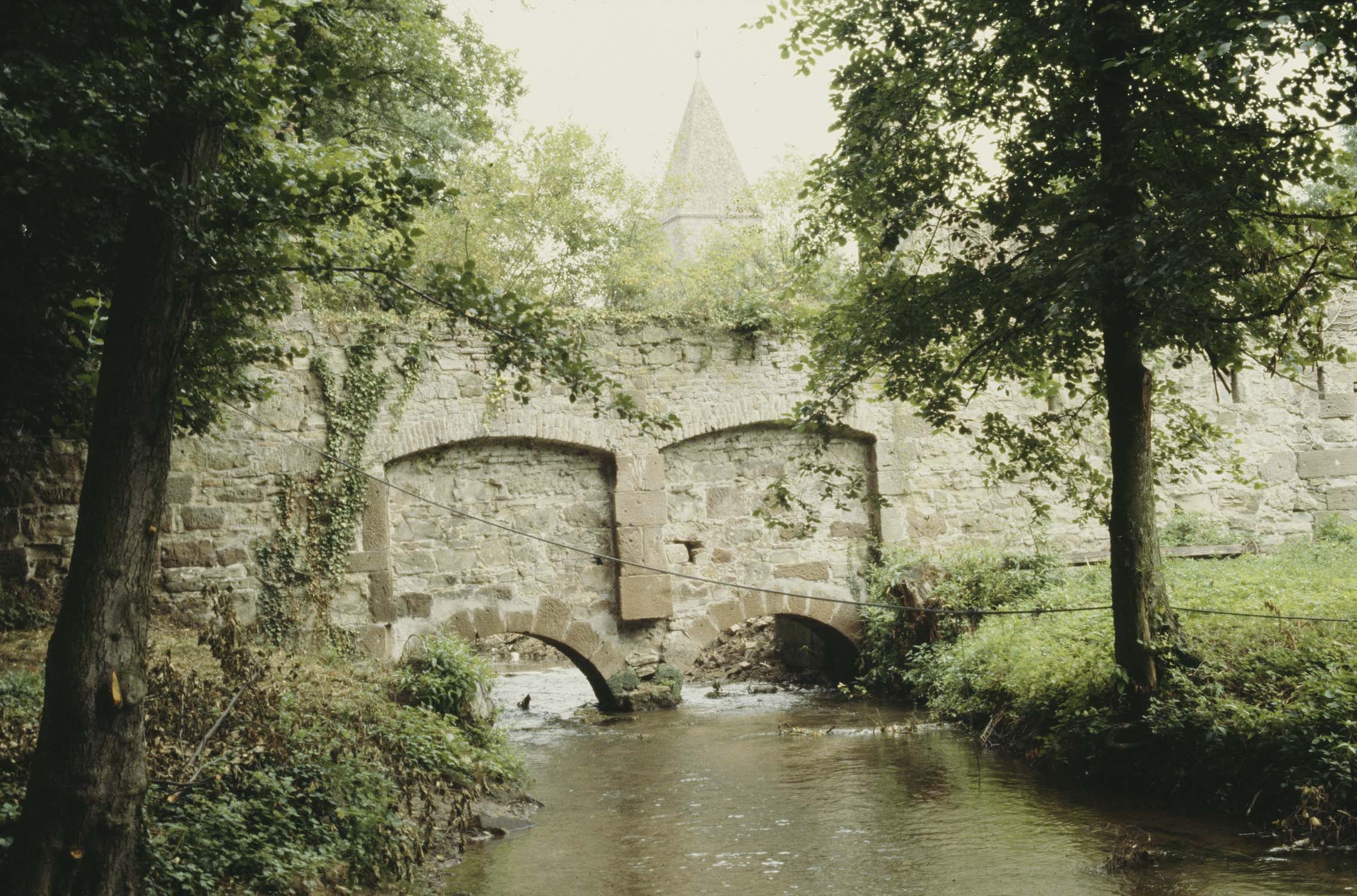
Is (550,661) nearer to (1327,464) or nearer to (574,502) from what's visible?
(574,502)

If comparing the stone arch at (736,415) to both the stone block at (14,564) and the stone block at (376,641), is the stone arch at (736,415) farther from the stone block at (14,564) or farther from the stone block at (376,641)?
the stone block at (14,564)

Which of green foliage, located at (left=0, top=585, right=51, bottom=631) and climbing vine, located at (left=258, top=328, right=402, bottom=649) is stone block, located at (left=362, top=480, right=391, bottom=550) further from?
green foliage, located at (left=0, top=585, right=51, bottom=631)

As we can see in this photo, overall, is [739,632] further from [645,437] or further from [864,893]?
[864,893]

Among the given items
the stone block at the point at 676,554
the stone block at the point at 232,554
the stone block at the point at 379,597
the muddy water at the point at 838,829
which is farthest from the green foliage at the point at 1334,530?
the stone block at the point at 232,554

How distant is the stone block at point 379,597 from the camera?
9281 mm

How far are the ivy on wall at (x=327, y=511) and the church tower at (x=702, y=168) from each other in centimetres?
3236

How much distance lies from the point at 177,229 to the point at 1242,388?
1140cm

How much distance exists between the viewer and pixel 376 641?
927cm

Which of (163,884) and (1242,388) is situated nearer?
(163,884)

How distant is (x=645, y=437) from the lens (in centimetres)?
1004

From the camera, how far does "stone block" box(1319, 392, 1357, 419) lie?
12.0 m

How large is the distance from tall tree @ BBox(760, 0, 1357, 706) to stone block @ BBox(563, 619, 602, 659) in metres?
4.15

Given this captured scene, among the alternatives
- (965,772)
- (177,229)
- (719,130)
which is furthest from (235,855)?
(719,130)

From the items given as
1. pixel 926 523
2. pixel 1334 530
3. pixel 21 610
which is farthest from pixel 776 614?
pixel 21 610
